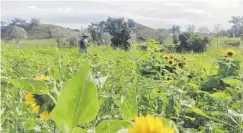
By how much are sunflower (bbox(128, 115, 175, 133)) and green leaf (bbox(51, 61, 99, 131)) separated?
38 mm

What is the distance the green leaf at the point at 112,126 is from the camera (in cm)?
26

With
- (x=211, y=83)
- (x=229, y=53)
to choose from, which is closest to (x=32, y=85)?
(x=211, y=83)

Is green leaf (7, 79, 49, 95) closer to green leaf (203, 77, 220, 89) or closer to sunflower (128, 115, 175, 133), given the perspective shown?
sunflower (128, 115, 175, 133)

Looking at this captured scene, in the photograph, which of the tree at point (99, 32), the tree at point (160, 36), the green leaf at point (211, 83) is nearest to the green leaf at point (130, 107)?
the green leaf at point (211, 83)

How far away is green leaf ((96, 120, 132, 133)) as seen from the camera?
0.26m

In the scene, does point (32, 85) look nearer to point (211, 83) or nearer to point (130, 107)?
point (130, 107)

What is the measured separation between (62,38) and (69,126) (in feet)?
58.0

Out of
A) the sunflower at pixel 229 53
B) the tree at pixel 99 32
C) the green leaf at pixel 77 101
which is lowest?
the tree at pixel 99 32

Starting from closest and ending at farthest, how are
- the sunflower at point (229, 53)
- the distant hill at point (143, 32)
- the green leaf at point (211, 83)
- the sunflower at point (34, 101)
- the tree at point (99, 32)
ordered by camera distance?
the sunflower at point (34, 101) < the green leaf at point (211, 83) < the sunflower at point (229, 53) < the distant hill at point (143, 32) < the tree at point (99, 32)

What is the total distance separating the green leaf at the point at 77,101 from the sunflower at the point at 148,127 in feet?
0.12

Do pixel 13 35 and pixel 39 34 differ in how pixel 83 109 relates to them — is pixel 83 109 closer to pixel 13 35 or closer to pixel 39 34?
pixel 13 35

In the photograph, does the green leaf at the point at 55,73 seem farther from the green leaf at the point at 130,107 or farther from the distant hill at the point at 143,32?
the distant hill at the point at 143,32

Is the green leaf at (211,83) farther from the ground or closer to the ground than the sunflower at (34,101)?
closer to the ground

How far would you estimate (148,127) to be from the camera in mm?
258
